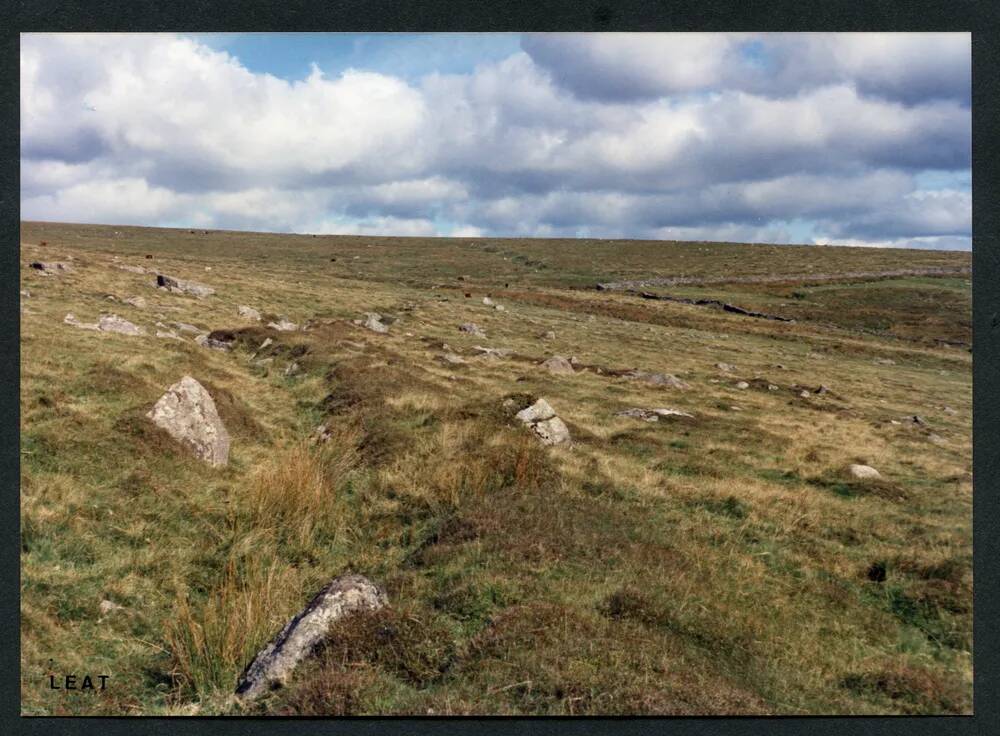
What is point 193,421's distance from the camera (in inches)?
484

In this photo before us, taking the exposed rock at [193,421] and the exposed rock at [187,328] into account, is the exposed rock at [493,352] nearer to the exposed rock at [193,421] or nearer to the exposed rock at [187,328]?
the exposed rock at [187,328]

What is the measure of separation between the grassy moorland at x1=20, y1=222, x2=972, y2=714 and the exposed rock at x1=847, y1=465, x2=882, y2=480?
67 cm

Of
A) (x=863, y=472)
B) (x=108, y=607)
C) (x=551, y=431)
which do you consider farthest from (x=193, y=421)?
(x=863, y=472)

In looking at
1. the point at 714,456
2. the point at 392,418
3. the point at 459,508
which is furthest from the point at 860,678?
the point at 392,418

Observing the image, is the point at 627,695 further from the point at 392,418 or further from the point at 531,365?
the point at 531,365

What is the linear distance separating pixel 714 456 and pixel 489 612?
11.2 metres

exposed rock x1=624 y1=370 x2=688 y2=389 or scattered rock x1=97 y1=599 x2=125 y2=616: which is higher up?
exposed rock x1=624 y1=370 x2=688 y2=389

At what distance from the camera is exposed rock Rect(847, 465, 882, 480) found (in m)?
15.2

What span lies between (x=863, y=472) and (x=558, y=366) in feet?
54.5

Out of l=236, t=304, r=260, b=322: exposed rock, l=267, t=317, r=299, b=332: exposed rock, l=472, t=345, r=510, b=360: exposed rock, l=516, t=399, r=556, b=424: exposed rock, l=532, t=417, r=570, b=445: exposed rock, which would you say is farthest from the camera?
l=236, t=304, r=260, b=322: exposed rock

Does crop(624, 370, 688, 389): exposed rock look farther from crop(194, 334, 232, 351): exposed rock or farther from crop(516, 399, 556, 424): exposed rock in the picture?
crop(194, 334, 232, 351): exposed rock

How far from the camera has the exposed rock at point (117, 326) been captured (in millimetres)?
21152

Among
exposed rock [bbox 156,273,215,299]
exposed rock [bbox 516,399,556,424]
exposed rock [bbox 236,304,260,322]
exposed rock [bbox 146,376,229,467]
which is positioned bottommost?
exposed rock [bbox 516,399,556,424]

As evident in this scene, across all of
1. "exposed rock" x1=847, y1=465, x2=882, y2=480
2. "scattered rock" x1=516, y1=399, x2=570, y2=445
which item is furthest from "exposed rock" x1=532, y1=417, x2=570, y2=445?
"exposed rock" x1=847, y1=465, x2=882, y2=480
